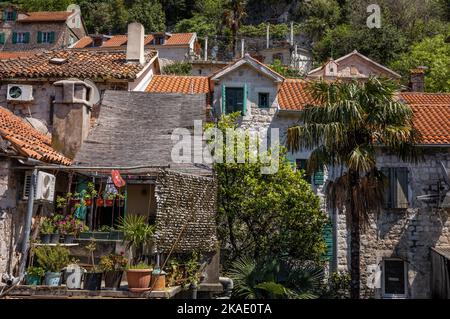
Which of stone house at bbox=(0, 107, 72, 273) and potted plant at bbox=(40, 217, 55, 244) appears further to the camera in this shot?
potted plant at bbox=(40, 217, 55, 244)

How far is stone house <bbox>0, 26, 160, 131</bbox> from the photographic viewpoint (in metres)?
18.4

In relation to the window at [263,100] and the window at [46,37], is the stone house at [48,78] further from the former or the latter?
the window at [46,37]

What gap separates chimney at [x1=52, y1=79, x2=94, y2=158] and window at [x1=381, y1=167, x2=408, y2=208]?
36.4ft

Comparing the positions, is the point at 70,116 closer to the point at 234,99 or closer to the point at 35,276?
the point at 35,276

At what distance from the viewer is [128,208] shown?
1544cm

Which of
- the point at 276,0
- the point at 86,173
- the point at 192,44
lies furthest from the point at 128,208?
the point at 276,0

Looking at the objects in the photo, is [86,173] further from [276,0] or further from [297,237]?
[276,0]

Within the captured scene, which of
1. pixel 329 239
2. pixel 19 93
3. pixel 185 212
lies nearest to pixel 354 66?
pixel 329 239

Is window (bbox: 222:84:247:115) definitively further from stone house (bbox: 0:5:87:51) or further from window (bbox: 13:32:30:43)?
window (bbox: 13:32:30:43)

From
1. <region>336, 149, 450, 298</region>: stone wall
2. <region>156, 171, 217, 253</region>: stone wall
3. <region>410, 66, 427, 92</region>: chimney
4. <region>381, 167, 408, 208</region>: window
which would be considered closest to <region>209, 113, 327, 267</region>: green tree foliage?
<region>336, 149, 450, 298</region>: stone wall

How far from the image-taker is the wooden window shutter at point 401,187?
18.4m

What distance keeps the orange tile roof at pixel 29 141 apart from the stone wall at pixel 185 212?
10.4 ft

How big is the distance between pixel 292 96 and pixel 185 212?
9941 mm

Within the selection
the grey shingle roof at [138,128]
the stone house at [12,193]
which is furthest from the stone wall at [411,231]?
the stone house at [12,193]
